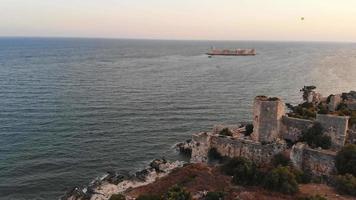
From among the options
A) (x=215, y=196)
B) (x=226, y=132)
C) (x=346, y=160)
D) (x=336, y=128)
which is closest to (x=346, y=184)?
(x=346, y=160)

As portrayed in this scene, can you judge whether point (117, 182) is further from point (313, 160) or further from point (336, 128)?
point (336, 128)

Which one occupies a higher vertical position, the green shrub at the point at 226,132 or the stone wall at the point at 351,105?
the stone wall at the point at 351,105

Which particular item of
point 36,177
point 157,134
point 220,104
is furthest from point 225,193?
point 220,104

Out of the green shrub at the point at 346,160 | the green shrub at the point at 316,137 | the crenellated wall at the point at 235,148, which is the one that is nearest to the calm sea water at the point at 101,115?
the crenellated wall at the point at 235,148

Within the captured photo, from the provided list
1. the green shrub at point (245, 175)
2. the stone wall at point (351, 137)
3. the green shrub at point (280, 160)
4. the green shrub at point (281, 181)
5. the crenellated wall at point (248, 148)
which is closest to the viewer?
the green shrub at point (281, 181)

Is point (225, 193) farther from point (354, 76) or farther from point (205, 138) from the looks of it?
point (354, 76)

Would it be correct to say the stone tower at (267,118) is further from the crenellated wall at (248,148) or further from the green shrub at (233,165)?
the green shrub at (233,165)

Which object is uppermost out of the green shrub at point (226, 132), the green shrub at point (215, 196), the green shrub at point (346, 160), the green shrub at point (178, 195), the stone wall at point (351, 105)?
the stone wall at point (351, 105)
